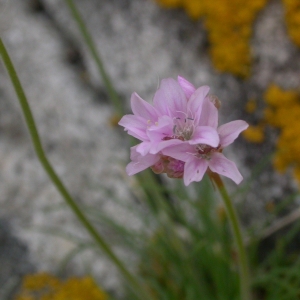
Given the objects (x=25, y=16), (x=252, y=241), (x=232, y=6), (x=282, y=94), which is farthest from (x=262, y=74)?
(x=25, y=16)

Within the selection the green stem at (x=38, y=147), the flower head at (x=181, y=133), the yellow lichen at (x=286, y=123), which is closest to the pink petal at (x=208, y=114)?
the flower head at (x=181, y=133)

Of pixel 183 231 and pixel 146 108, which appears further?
pixel 183 231

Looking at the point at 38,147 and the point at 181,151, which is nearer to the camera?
the point at 181,151

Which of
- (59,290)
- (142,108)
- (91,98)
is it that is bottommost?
(59,290)

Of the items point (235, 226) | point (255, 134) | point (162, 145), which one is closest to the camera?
point (162, 145)

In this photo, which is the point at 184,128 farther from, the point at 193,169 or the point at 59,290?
the point at 59,290

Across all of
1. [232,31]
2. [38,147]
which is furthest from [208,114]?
[232,31]

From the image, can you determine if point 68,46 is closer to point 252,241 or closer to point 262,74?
point 262,74
